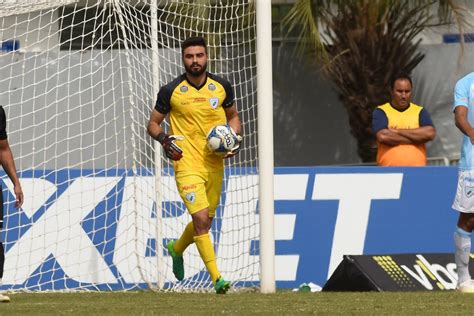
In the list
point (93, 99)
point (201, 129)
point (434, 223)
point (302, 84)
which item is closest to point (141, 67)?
point (93, 99)

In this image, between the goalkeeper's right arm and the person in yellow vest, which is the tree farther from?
the goalkeeper's right arm

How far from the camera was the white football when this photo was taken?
13055mm

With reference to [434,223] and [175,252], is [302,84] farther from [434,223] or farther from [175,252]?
[175,252]

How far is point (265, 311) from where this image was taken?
11.0 metres

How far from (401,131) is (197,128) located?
3.19 m

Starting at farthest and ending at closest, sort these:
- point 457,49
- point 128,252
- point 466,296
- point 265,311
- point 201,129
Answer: point 457,49
point 128,252
point 201,129
point 466,296
point 265,311

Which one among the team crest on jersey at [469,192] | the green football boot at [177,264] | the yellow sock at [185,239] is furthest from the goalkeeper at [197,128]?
the team crest on jersey at [469,192]

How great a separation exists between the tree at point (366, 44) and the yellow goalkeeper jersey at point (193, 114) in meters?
6.72

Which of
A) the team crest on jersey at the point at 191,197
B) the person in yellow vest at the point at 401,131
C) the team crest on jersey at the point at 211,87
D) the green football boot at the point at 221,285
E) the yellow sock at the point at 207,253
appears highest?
the team crest on jersey at the point at 211,87

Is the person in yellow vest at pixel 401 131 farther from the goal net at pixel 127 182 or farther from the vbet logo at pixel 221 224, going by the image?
the goal net at pixel 127 182

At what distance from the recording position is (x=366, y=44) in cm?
2038

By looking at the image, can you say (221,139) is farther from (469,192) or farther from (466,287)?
(466,287)

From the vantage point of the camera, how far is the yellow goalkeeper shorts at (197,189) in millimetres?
13234

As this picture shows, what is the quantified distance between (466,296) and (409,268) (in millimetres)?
1749
